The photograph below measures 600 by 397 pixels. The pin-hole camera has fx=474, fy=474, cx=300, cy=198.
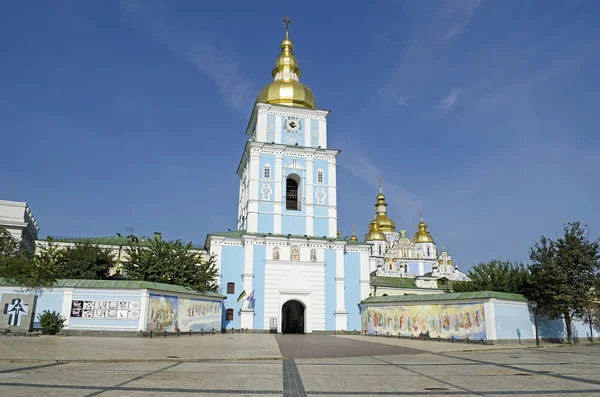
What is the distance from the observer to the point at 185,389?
8.77m

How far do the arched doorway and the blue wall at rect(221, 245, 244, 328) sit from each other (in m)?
6.28

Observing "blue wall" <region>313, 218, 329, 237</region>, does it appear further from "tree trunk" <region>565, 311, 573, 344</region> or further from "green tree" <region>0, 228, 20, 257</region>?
"green tree" <region>0, 228, 20, 257</region>

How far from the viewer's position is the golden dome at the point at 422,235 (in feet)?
292

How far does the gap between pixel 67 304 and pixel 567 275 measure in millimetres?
27308

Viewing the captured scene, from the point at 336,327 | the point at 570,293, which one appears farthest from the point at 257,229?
the point at 570,293

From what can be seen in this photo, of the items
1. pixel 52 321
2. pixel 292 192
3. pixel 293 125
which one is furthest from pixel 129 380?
pixel 293 125

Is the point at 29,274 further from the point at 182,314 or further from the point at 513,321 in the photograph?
the point at 513,321

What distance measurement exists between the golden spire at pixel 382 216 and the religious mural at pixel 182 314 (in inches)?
2406

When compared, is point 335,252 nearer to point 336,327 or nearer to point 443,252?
point 336,327

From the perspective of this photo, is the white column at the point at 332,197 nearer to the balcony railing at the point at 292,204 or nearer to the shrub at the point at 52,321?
the balcony railing at the point at 292,204

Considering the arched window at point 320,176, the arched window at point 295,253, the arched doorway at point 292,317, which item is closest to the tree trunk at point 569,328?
the arched window at point 295,253

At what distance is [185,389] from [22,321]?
743 inches

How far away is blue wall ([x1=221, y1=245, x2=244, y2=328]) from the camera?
35.6 metres

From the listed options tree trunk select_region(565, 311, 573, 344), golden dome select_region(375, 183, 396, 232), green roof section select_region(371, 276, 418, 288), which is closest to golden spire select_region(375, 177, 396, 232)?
golden dome select_region(375, 183, 396, 232)
